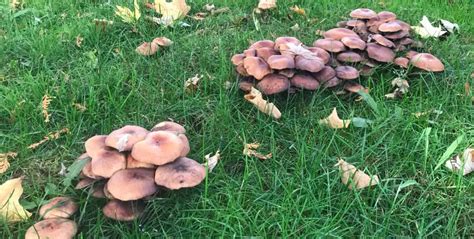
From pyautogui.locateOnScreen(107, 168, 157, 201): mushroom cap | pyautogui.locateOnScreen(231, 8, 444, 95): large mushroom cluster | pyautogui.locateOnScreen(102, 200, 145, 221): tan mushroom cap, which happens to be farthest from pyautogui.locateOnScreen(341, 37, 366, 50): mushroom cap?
pyautogui.locateOnScreen(102, 200, 145, 221): tan mushroom cap

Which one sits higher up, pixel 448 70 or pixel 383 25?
pixel 383 25

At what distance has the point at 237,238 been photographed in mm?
A: 2221

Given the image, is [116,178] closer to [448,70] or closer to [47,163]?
[47,163]

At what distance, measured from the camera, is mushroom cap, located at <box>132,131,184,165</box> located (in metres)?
2.25

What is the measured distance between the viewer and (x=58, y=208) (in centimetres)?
225

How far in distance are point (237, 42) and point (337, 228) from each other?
6.02 feet

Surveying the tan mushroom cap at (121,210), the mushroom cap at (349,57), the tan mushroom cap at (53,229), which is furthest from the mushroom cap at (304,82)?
the tan mushroom cap at (53,229)

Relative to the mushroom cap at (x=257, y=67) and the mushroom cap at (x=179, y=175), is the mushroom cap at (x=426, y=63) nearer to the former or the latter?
the mushroom cap at (x=257, y=67)

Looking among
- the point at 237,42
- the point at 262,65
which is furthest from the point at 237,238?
the point at 237,42

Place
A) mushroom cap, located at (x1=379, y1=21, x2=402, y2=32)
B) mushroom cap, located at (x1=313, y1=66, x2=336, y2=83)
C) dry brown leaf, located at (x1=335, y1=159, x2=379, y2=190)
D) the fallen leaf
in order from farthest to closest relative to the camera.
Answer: mushroom cap, located at (x1=379, y1=21, x2=402, y2=32)
mushroom cap, located at (x1=313, y1=66, x2=336, y2=83)
the fallen leaf
dry brown leaf, located at (x1=335, y1=159, x2=379, y2=190)

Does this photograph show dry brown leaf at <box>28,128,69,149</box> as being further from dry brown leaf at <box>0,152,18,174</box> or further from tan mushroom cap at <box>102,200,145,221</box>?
tan mushroom cap at <box>102,200,145,221</box>

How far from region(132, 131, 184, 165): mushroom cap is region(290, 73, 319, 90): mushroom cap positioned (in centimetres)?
89

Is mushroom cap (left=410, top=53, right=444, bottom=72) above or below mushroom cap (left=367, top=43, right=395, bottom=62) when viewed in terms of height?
below

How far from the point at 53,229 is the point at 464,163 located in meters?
1.92
